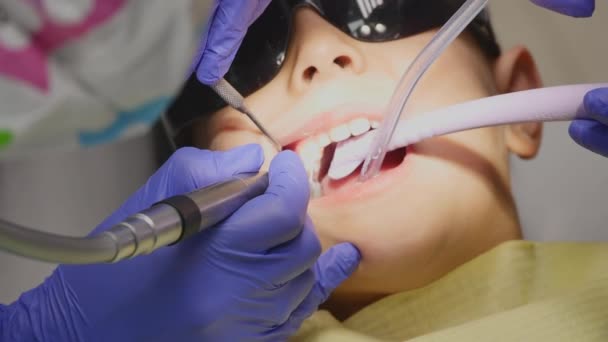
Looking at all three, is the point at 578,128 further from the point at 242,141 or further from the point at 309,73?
the point at 242,141

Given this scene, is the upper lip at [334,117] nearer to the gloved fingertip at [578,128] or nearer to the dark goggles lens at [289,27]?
the dark goggles lens at [289,27]

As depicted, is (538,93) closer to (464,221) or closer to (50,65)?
(464,221)

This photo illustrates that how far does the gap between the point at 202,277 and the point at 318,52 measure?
0.42 metres

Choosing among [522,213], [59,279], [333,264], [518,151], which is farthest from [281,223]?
[522,213]

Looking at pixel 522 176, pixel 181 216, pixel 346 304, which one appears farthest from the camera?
pixel 522 176

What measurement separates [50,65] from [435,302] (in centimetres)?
91

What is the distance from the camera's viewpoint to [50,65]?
0.51 meters

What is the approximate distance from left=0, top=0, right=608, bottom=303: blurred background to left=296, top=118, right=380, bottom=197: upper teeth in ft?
1.55

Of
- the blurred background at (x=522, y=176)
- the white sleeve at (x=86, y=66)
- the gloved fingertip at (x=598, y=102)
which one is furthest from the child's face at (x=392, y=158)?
the white sleeve at (x=86, y=66)

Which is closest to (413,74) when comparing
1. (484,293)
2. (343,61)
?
(343,61)

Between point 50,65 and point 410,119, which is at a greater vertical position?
point 50,65

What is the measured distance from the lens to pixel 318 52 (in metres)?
1.20

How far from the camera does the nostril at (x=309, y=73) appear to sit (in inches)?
47.9

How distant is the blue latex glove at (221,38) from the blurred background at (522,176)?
400mm
